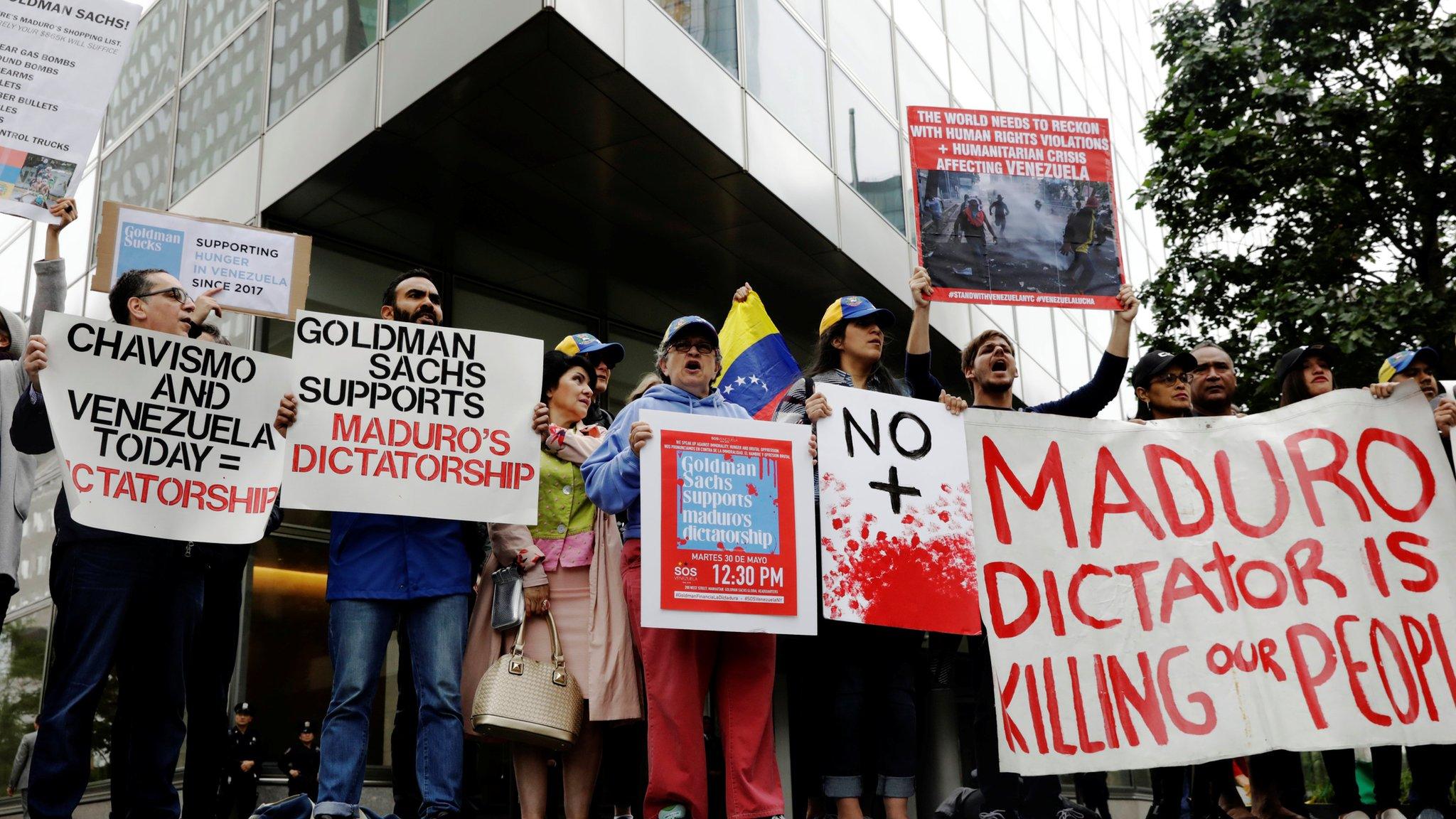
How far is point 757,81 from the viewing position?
1128cm

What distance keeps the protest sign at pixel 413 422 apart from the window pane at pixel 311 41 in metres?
5.56

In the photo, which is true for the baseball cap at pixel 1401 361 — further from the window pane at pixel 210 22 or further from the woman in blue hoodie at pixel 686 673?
the window pane at pixel 210 22

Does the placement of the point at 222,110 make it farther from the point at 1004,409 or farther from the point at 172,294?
the point at 1004,409

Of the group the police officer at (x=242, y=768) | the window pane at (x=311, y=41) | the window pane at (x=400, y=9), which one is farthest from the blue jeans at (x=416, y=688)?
the window pane at (x=311, y=41)

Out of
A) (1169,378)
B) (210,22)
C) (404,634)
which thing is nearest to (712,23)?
(210,22)

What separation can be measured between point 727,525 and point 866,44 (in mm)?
10061

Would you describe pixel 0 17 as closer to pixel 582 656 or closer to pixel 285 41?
pixel 582 656

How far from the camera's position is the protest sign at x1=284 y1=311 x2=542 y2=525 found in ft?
16.0

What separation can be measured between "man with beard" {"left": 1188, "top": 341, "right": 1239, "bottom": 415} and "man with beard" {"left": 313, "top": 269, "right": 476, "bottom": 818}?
10.7ft

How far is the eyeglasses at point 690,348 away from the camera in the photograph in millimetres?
5125

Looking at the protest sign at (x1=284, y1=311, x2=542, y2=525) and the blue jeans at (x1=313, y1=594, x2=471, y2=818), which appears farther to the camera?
the protest sign at (x1=284, y1=311, x2=542, y2=525)

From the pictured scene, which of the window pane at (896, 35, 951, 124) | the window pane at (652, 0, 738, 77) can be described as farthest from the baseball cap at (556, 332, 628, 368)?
the window pane at (896, 35, 951, 124)

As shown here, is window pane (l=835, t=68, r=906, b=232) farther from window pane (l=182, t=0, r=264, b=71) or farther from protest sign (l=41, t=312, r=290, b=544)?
protest sign (l=41, t=312, r=290, b=544)

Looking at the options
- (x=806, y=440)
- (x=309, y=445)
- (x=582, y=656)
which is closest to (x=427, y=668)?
(x=582, y=656)
